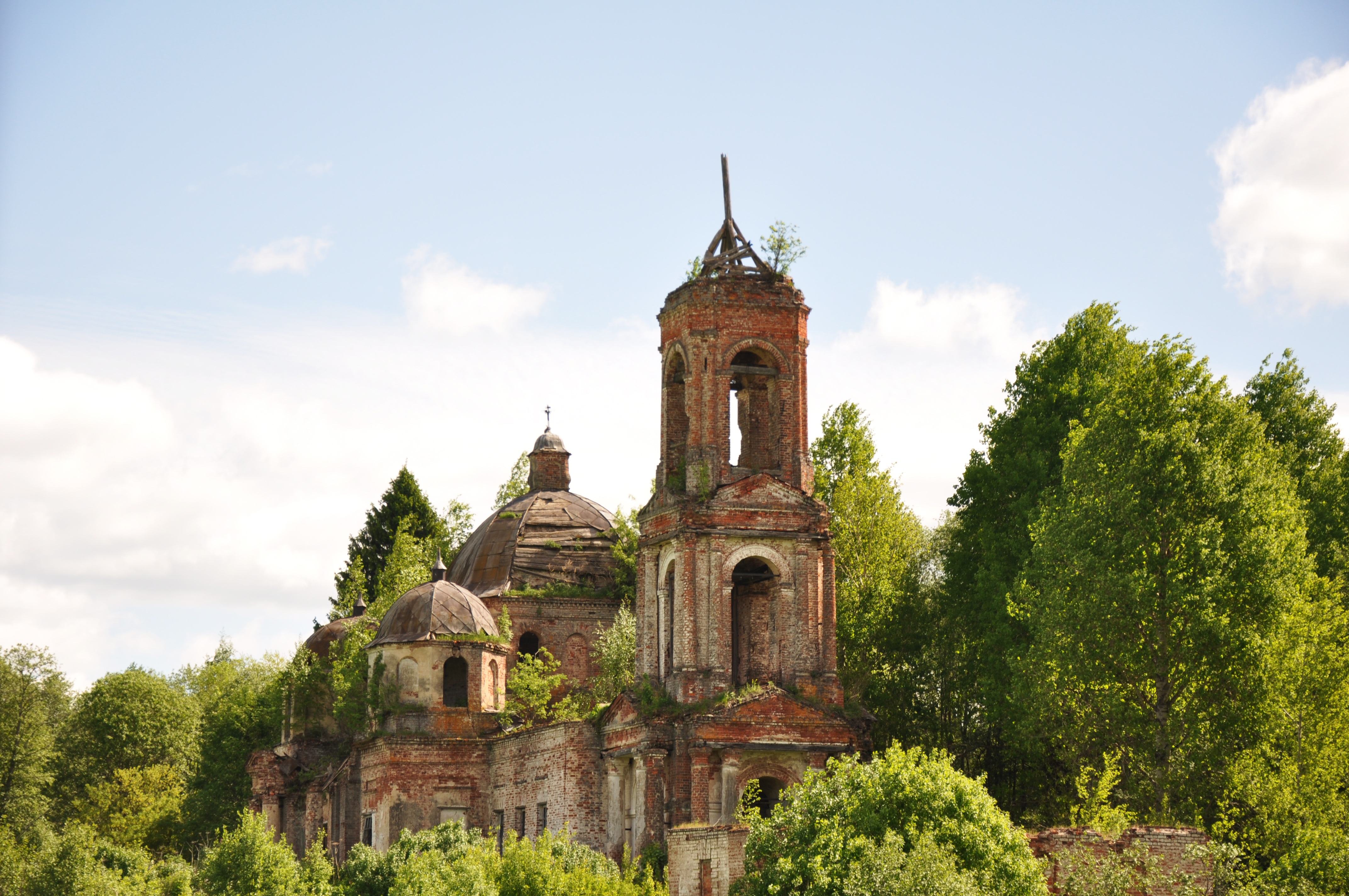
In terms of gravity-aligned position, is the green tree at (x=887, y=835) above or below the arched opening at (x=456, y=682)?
below

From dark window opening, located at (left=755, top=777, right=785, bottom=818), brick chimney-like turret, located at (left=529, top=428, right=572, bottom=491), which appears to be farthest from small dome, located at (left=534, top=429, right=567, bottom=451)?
dark window opening, located at (left=755, top=777, right=785, bottom=818)

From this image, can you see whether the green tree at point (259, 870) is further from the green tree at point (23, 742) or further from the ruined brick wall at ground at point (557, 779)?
→ the green tree at point (23, 742)

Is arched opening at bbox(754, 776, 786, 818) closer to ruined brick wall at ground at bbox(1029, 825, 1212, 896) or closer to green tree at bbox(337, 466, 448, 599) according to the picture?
ruined brick wall at ground at bbox(1029, 825, 1212, 896)

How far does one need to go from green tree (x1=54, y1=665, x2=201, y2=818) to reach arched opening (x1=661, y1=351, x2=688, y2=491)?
3299 centimetres

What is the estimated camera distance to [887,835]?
1989 centimetres

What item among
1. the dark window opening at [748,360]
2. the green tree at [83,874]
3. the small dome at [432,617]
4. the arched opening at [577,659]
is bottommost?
the green tree at [83,874]

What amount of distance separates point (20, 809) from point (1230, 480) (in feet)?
147

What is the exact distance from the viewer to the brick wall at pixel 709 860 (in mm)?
23422

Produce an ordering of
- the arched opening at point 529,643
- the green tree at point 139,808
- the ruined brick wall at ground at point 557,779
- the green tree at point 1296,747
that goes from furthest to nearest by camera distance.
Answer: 1. the green tree at point 139,808
2. the arched opening at point 529,643
3. the ruined brick wall at ground at point 557,779
4. the green tree at point 1296,747

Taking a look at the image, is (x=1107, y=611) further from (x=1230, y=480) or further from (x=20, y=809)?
(x=20, y=809)

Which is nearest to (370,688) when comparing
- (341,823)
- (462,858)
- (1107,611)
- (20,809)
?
A: (341,823)

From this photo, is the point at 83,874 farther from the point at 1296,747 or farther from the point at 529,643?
the point at 1296,747

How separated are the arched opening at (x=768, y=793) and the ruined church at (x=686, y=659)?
51 millimetres

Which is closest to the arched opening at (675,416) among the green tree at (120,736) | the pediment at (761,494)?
the pediment at (761,494)
